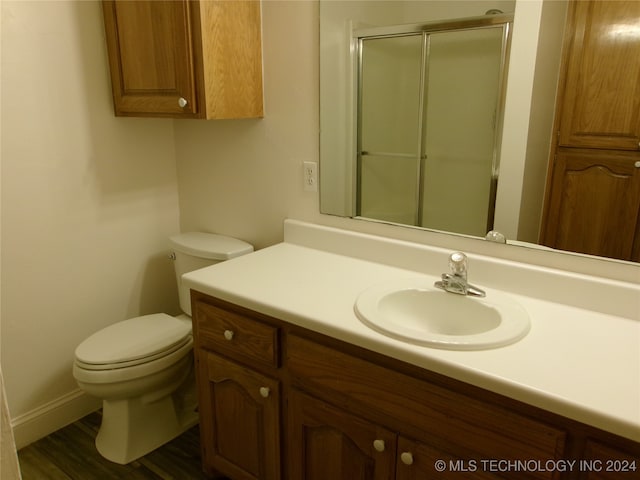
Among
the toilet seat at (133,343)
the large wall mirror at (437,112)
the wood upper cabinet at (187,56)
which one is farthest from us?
the toilet seat at (133,343)

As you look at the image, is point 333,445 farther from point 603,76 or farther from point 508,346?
point 603,76

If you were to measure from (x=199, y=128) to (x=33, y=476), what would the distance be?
4.91ft

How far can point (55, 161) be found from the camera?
1920 mm

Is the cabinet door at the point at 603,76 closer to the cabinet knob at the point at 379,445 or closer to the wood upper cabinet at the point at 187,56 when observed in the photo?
the cabinet knob at the point at 379,445

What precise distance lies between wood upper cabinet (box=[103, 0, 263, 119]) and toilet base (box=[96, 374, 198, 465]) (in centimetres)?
113

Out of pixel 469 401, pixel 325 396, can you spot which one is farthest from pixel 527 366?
pixel 325 396

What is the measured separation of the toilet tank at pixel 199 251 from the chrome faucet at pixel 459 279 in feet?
2.95

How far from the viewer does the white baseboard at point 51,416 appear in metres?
1.99

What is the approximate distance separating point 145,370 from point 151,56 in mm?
1136

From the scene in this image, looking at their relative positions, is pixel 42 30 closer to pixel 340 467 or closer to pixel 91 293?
pixel 91 293

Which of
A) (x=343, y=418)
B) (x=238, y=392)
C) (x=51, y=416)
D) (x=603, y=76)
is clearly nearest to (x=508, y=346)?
(x=343, y=418)

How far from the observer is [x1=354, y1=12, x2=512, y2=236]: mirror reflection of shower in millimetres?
1447

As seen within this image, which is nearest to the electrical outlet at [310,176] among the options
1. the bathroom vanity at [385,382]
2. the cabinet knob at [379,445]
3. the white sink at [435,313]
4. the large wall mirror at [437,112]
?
the large wall mirror at [437,112]

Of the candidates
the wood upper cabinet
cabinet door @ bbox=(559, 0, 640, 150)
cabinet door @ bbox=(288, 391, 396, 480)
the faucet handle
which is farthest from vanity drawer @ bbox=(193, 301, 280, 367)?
cabinet door @ bbox=(559, 0, 640, 150)
